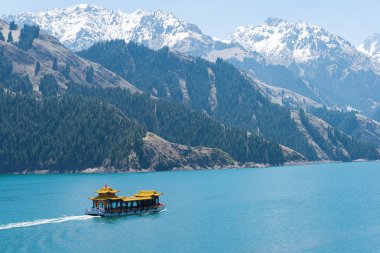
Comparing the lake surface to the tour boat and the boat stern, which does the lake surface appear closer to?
the boat stern

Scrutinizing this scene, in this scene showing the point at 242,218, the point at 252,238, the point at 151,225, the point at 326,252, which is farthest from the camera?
the point at 242,218

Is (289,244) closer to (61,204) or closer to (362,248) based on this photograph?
(362,248)

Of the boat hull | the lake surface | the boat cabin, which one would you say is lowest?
the lake surface

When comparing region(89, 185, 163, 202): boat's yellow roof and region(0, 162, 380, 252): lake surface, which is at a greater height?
region(89, 185, 163, 202): boat's yellow roof

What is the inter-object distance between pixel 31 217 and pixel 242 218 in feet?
175

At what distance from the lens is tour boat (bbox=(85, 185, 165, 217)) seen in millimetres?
163125

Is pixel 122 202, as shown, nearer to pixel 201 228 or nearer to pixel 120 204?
pixel 120 204

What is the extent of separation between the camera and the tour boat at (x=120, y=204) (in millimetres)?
163125

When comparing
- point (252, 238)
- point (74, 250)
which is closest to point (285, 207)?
point (252, 238)

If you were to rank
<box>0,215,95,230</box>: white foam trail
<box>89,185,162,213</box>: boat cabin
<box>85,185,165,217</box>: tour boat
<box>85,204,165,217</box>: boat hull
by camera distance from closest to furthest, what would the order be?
<box>0,215,95,230</box>: white foam trail → <box>85,204,165,217</box>: boat hull → <box>85,185,165,217</box>: tour boat → <box>89,185,162,213</box>: boat cabin

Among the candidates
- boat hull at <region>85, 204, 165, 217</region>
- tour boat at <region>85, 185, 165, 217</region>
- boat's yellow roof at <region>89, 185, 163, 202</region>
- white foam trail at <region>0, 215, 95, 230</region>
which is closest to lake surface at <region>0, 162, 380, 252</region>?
white foam trail at <region>0, 215, 95, 230</region>

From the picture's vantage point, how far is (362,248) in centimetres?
11969

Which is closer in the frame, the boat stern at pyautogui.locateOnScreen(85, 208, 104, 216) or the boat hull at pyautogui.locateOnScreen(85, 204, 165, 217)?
the boat stern at pyautogui.locateOnScreen(85, 208, 104, 216)

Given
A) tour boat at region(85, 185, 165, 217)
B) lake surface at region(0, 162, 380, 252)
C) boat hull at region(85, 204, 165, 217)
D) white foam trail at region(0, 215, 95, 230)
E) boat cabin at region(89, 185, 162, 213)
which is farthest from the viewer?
boat cabin at region(89, 185, 162, 213)
